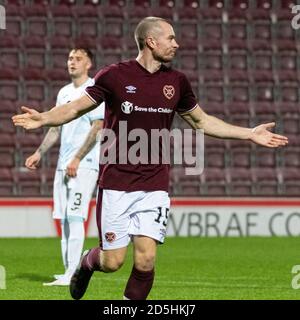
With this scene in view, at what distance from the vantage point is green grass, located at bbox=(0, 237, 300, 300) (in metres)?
8.57

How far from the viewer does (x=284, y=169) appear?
693 inches

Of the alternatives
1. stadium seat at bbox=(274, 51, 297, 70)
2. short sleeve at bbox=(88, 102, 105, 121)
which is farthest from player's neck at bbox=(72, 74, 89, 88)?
stadium seat at bbox=(274, 51, 297, 70)

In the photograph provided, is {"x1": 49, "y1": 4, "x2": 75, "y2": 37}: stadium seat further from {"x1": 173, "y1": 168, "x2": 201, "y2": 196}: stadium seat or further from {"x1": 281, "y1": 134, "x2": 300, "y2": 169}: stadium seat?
{"x1": 281, "y1": 134, "x2": 300, "y2": 169}: stadium seat

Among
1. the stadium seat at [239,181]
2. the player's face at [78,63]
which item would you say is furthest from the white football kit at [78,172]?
the stadium seat at [239,181]

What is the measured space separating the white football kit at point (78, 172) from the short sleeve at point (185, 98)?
2.27 meters

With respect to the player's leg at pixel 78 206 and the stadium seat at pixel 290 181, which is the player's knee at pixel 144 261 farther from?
→ the stadium seat at pixel 290 181

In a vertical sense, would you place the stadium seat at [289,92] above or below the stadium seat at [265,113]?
above

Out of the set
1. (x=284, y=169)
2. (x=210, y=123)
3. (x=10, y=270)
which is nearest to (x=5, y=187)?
(x=284, y=169)

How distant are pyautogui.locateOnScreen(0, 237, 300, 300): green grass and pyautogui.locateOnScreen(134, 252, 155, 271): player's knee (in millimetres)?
1115

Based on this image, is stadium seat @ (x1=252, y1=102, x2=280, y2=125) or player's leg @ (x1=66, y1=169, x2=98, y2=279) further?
stadium seat @ (x1=252, y1=102, x2=280, y2=125)

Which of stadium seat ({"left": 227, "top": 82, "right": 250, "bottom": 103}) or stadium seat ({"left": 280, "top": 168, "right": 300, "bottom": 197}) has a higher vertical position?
stadium seat ({"left": 227, "top": 82, "right": 250, "bottom": 103})

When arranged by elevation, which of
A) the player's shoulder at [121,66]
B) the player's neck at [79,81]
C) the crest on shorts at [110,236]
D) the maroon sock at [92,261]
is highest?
the player's neck at [79,81]

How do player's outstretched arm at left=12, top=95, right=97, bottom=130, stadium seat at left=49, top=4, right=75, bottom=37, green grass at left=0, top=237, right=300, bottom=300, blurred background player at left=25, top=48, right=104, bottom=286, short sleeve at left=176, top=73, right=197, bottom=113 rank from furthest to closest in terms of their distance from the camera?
stadium seat at left=49, top=4, right=75, bottom=37 → blurred background player at left=25, top=48, right=104, bottom=286 → green grass at left=0, top=237, right=300, bottom=300 → short sleeve at left=176, top=73, right=197, bottom=113 → player's outstretched arm at left=12, top=95, right=97, bottom=130

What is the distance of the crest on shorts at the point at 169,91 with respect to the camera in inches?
281
